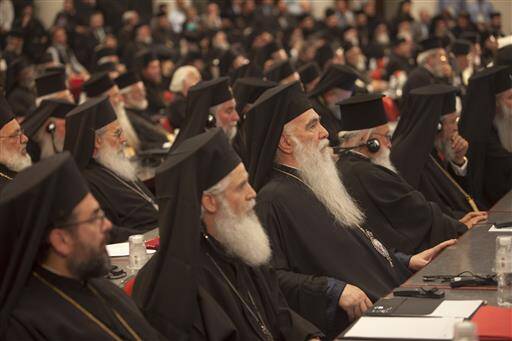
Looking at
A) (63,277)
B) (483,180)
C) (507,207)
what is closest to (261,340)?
(63,277)

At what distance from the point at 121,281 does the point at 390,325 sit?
5.87 ft

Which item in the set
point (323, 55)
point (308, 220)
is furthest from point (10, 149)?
point (323, 55)

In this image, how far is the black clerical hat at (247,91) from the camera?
10.7 meters

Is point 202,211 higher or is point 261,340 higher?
point 202,211

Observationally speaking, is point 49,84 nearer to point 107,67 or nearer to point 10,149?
point 107,67

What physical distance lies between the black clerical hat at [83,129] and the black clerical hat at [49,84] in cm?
429

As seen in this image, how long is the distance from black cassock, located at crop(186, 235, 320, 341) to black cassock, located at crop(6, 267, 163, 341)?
300 mm

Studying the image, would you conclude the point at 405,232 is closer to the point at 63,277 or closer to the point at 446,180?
the point at 446,180

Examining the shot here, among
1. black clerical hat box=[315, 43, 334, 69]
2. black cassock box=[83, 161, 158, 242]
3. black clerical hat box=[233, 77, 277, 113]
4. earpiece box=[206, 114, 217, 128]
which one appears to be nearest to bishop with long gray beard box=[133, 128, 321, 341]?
black cassock box=[83, 161, 158, 242]

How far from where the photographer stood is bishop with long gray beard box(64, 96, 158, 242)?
827 cm

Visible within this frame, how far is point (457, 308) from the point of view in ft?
15.8

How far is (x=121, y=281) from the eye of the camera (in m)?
5.84

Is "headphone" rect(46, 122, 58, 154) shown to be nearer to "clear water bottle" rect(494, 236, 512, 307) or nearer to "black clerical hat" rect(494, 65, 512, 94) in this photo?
"black clerical hat" rect(494, 65, 512, 94)

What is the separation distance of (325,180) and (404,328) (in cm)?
190
